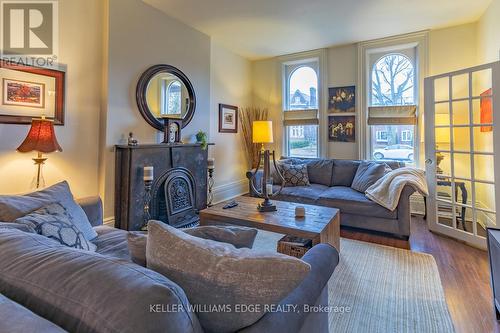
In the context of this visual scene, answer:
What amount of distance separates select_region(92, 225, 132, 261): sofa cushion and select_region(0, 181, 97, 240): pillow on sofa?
0.23 ft

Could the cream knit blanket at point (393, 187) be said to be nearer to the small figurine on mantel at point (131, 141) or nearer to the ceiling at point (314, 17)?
the ceiling at point (314, 17)

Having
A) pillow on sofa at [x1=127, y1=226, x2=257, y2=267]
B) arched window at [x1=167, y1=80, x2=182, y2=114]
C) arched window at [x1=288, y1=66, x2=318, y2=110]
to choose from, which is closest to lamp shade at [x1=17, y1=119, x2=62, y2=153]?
arched window at [x1=167, y1=80, x2=182, y2=114]

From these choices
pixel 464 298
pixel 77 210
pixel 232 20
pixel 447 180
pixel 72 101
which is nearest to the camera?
pixel 77 210

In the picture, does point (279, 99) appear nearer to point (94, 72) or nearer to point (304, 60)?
point (304, 60)

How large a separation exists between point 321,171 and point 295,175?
47 centimetres

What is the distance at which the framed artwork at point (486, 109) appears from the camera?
2.80 meters

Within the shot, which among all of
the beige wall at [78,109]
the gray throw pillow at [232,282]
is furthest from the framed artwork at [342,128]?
the gray throw pillow at [232,282]

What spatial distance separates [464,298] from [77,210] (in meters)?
2.85

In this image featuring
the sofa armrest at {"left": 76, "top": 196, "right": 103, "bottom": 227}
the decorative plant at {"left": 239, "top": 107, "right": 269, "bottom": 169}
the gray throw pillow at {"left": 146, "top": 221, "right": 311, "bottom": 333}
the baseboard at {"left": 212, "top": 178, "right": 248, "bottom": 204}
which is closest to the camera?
the gray throw pillow at {"left": 146, "top": 221, "right": 311, "bottom": 333}

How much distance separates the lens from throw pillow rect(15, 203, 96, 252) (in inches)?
55.2

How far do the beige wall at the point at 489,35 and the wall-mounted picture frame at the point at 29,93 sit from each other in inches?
184

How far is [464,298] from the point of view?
1.94 m

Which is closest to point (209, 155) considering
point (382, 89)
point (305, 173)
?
point (305, 173)
